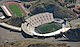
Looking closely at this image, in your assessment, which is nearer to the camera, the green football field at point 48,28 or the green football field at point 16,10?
the green football field at point 48,28

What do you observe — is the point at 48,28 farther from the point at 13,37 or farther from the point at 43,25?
the point at 13,37

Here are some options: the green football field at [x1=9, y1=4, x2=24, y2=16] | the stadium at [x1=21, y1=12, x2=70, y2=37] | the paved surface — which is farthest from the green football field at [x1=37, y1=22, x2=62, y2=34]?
the green football field at [x1=9, y1=4, x2=24, y2=16]

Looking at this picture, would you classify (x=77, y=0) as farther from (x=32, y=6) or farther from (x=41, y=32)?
(x=41, y=32)

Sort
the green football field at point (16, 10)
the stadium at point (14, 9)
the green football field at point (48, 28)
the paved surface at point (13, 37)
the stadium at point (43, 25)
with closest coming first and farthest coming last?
the paved surface at point (13, 37) < the stadium at point (43, 25) < the green football field at point (48, 28) < the stadium at point (14, 9) < the green football field at point (16, 10)

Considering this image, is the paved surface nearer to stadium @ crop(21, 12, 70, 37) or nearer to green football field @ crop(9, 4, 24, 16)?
stadium @ crop(21, 12, 70, 37)

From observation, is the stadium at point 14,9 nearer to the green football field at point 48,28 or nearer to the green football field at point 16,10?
the green football field at point 16,10

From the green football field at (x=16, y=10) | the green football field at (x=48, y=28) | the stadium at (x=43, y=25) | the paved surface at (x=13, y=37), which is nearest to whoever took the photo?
the paved surface at (x=13, y=37)

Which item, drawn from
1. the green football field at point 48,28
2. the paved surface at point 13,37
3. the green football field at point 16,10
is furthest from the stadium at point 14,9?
the paved surface at point 13,37

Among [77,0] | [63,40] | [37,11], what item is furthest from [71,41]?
[77,0]
